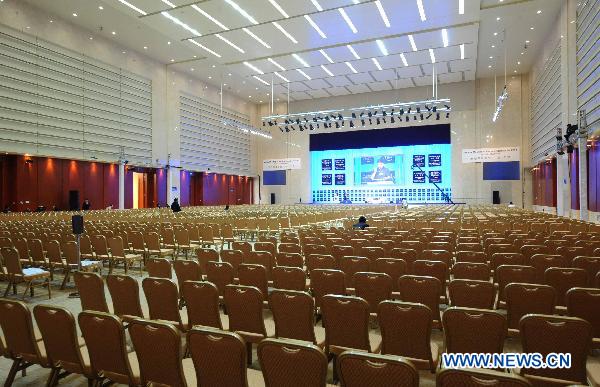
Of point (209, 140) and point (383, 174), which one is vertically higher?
point (209, 140)

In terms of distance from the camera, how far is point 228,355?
230cm

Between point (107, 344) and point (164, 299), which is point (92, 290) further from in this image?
point (107, 344)

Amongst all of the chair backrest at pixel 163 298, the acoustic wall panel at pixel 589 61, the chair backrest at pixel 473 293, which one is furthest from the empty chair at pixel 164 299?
the acoustic wall panel at pixel 589 61

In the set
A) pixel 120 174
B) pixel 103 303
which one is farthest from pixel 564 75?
pixel 120 174

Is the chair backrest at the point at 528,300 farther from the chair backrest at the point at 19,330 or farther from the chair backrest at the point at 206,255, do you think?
the chair backrest at the point at 206,255

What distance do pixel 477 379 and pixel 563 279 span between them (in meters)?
3.44

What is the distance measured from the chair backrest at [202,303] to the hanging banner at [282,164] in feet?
105

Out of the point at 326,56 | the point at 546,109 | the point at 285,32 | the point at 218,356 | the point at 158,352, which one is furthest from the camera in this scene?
the point at 326,56

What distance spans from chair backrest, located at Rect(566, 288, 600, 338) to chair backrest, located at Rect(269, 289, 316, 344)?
2251 millimetres

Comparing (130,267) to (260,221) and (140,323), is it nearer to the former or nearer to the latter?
(260,221)

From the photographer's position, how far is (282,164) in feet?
121

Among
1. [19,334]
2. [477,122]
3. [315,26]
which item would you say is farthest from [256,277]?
[477,122]

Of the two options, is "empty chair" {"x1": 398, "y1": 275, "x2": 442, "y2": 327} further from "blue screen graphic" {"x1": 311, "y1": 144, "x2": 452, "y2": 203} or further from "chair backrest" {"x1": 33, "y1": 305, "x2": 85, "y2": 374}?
"blue screen graphic" {"x1": 311, "y1": 144, "x2": 452, "y2": 203}

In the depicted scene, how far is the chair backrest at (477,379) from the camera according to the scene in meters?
1.61
